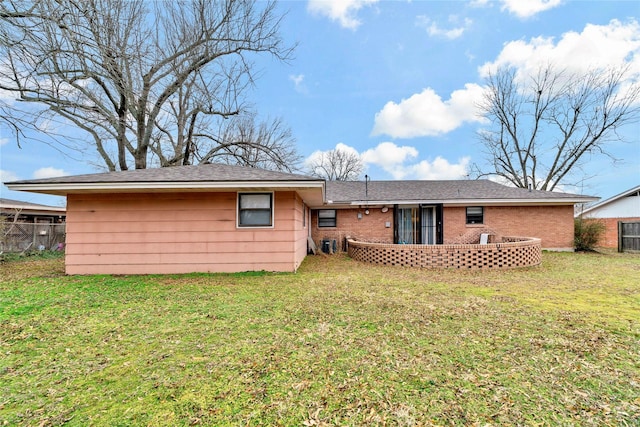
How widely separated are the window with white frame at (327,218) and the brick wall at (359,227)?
0.15 m

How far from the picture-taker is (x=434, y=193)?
43.6ft

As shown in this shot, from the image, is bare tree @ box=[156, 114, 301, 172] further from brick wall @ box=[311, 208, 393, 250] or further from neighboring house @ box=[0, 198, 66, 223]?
neighboring house @ box=[0, 198, 66, 223]

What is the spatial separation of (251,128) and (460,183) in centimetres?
1366

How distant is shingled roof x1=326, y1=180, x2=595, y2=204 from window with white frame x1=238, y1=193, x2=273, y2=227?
523 cm

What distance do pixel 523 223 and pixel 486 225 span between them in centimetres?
171

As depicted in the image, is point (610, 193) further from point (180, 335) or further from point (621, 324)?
point (180, 335)

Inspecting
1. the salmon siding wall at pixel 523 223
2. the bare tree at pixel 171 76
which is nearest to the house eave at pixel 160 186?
the bare tree at pixel 171 76

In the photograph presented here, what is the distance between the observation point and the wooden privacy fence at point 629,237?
39.1 feet

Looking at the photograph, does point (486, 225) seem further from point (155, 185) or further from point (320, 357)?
point (155, 185)

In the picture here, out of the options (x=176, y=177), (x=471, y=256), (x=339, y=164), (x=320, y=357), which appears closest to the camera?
(x=320, y=357)

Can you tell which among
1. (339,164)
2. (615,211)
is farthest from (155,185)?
(615,211)

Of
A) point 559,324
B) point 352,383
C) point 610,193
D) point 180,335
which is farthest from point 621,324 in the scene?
point 610,193

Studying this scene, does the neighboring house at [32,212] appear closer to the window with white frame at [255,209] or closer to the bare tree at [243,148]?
the bare tree at [243,148]

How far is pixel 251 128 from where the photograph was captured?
1909 cm
